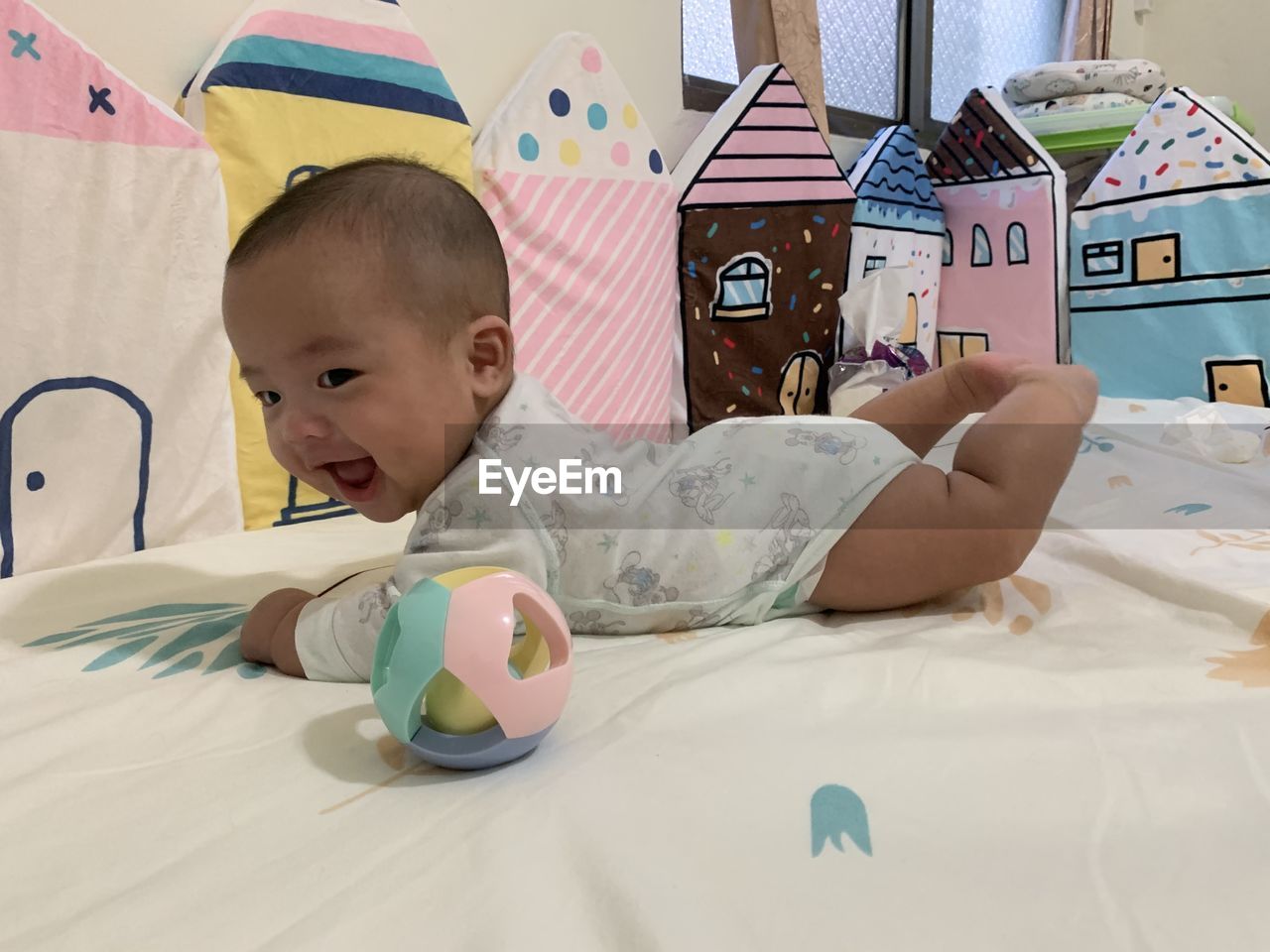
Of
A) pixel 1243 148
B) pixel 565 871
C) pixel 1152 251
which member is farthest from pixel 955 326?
pixel 565 871

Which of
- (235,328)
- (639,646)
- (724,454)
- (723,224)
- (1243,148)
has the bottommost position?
(639,646)

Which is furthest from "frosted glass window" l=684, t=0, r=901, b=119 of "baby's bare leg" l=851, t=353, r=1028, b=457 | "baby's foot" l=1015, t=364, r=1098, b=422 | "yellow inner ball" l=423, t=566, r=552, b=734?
"yellow inner ball" l=423, t=566, r=552, b=734

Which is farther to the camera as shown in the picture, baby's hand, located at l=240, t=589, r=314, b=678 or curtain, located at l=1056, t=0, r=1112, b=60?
curtain, located at l=1056, t=0, r=1112, b=60

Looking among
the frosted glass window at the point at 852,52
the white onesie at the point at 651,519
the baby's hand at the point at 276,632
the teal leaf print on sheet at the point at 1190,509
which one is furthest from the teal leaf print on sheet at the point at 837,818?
the frosted glass window at the point at 852,52

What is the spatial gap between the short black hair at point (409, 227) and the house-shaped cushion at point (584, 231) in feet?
2.01

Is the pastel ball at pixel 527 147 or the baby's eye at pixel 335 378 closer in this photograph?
the baby's eye at pixel 335 378

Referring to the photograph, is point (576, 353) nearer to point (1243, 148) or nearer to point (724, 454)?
point (724, 454)

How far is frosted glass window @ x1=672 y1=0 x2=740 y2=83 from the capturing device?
2086 millimetres

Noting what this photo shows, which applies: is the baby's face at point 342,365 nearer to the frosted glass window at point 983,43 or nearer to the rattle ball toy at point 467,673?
the rattle ball toy at point 467,673

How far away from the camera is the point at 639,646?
0.74 m

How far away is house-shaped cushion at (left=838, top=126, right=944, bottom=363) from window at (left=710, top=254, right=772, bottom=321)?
238 millimetres

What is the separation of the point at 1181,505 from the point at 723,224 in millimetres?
941

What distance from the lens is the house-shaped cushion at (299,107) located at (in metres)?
1.11

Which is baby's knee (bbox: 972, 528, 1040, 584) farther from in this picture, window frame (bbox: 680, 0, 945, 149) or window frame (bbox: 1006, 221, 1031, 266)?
window frame (bbox: 680, 0, 945, 149)
